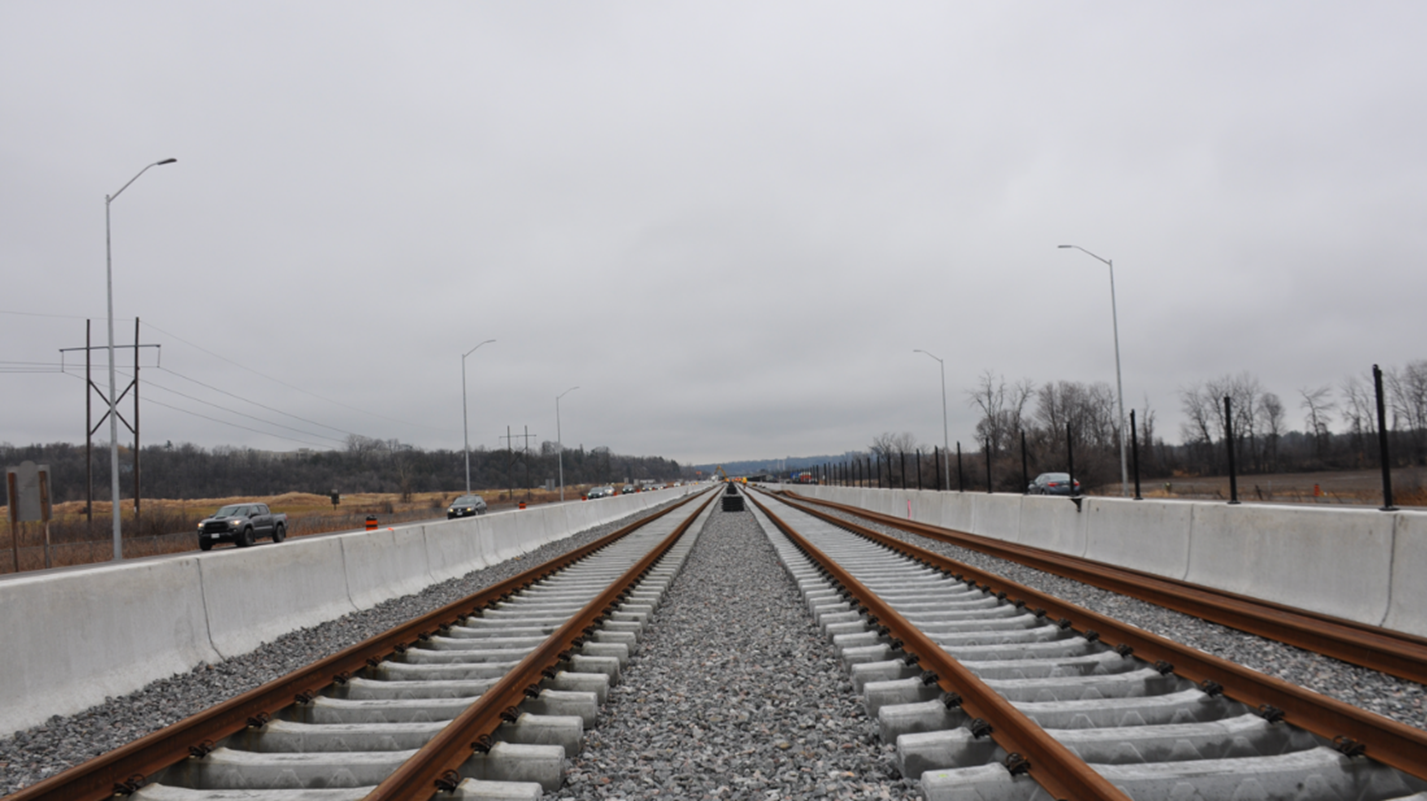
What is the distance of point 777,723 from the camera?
5402mm

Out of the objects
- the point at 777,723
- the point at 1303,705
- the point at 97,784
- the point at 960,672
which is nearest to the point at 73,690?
the point at 97,784

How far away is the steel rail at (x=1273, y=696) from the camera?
12.4 ft

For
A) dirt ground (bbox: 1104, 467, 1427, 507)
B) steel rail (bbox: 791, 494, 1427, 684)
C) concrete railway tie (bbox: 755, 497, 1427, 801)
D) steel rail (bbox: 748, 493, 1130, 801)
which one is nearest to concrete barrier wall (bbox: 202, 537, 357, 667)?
concrete railway tie (bbox: 755, 497, 1427, 801)

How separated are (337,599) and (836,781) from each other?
27.6 feet

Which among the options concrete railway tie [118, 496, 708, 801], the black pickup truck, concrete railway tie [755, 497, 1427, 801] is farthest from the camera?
the black pickup truck

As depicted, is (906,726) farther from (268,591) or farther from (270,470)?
(270,470)

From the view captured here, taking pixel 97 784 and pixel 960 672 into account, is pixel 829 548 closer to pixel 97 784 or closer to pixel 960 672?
pixel 960 672

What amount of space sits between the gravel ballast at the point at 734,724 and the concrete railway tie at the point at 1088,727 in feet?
0.77

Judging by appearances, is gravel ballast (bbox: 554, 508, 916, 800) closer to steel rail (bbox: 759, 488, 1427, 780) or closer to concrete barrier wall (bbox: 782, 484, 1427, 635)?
steel rail (bbox: 759, 488, 1427, 780)

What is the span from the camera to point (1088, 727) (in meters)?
4.70

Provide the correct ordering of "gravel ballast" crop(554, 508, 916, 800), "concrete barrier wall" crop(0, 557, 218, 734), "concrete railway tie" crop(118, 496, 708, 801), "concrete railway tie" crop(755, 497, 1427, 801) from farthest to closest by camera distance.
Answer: "concrete barrier wall" crop(0, 557, 218, 734) < "gravel ballast" crop(554, 508, 916, 800) < "concrete railway tie" crop(118, 496, 708, 801) < "concrete railway tie" crop(755, 497, 1427, 801)

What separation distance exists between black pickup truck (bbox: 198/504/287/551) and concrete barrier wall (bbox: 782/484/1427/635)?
29.8 meters

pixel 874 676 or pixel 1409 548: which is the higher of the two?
pixel 1409 548

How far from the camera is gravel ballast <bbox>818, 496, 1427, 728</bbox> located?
5414 millimetres
